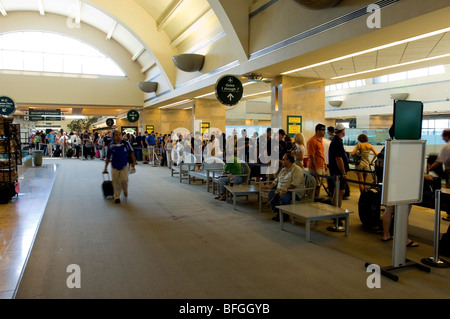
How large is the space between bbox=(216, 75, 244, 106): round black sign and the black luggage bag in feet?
15.9

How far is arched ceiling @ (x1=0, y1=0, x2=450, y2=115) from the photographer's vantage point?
277 inches

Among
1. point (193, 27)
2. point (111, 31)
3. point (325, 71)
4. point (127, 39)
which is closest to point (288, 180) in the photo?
point (325, 71)

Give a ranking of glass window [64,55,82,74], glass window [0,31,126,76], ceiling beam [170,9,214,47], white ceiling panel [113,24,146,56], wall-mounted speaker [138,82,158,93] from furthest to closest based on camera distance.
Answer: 1. glass window [64,55,82,74]
2. white ceiling panel [113,24,146,56]
3. glass window [0,31,126,76]
4. wall-mounted speaker [138,82,158,93]
5. ceiling beam [170,9,214,47]

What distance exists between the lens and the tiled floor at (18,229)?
12.7 ft

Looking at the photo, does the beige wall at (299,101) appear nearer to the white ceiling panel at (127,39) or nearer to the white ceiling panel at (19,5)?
the white ceiling panel at (127,39)

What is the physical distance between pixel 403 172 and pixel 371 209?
2014mm

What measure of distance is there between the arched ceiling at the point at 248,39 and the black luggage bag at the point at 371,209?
3079mm

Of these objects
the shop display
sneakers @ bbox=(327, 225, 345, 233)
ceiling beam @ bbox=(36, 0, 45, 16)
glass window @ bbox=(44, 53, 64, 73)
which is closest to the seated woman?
sneakers @ bbox=(327, 225, 345, 233)

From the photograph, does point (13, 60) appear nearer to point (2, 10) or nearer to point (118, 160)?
point (2, 10)

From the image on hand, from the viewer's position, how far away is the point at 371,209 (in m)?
5.88

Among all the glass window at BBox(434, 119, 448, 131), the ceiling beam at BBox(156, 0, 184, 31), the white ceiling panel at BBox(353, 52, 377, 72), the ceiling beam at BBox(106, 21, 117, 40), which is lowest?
the glass window at BBox(434, 119, 448, 131)

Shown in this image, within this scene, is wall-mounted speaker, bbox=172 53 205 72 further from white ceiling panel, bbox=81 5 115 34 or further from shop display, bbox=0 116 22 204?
white ceiling panel, bbox=81 5 115 34

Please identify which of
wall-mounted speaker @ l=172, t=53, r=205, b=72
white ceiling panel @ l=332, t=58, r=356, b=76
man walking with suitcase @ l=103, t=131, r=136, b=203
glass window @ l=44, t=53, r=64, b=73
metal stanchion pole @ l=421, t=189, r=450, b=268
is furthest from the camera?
glass window @ l=44, t=53, r=64, b=73
